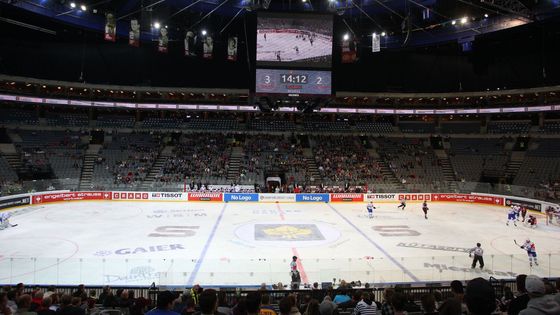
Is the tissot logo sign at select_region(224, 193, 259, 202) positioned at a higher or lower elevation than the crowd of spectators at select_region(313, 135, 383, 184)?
lower

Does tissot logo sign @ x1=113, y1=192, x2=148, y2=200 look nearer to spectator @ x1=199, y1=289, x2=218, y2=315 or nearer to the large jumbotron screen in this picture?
the large jumbotron screen

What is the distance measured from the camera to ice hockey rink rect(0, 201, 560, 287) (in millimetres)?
12562

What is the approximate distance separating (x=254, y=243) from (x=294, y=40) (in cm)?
1186

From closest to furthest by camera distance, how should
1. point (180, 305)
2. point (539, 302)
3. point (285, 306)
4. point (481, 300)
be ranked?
point (481, 300), point (539, 302), point (285, 306), point (180, 305)

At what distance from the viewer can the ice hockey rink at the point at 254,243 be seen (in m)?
12.6

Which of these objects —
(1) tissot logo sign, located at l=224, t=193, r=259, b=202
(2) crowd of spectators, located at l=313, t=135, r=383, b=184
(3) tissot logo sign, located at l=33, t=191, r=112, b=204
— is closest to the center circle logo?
(1) tissot logo sign, located at l=224, t=193, r=259, b=202

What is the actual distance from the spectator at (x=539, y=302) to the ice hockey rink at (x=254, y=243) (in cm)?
837

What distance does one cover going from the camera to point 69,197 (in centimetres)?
3503

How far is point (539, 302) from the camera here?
138 inches

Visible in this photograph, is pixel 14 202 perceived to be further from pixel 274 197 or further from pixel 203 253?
pixel 274 197

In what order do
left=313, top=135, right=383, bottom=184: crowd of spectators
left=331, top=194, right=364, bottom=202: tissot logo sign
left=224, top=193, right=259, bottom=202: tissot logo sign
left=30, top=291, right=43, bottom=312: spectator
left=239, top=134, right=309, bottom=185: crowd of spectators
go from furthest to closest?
left=239, top=134, right=309, bottom=185: crowd of spectators < left=313, top=135, right=383, bottom=184: crowd of spectators < left=331, top=194, right=364, bottom=202: tissot logo sign < left=224, top=193, right=259, bottom=202: tissot logo sign < left=30, top=291, right=43, bottom=312: spectator

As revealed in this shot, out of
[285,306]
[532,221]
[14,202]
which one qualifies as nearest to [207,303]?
[285,306]

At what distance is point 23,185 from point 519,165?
164 feet

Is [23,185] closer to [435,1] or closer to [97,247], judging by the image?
[97,247]
